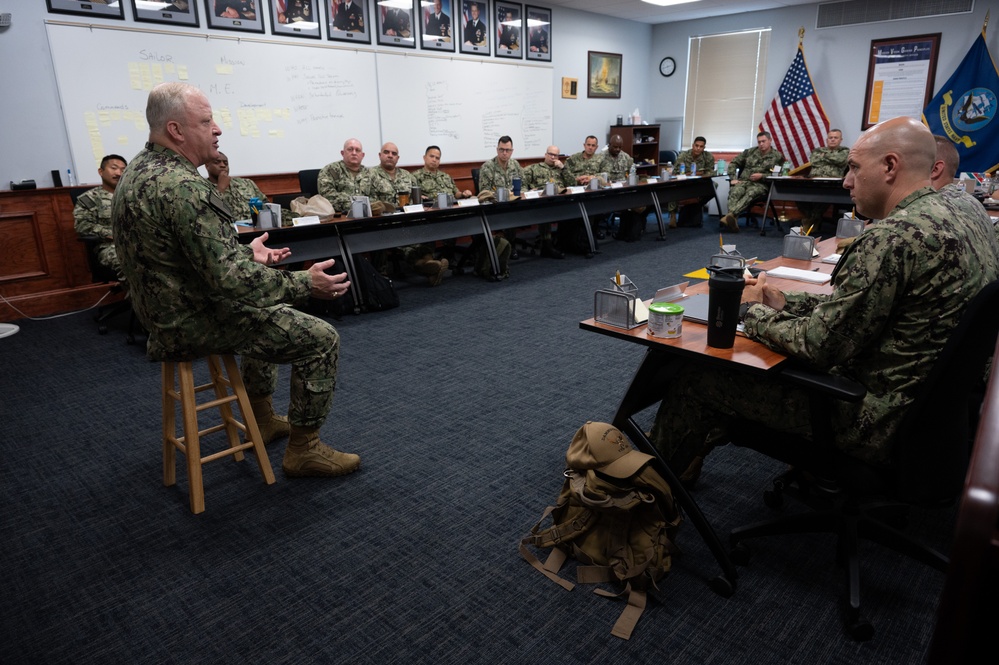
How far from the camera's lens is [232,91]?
18.4 feet

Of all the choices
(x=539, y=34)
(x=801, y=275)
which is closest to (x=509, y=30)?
(x=539, y=34)

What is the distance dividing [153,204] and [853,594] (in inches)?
90.0

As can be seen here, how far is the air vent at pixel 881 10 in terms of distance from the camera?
748 centimetres

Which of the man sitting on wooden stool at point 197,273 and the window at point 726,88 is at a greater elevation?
the window at point 726,88

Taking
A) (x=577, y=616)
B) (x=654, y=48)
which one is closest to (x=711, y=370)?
(x=577, y=616)

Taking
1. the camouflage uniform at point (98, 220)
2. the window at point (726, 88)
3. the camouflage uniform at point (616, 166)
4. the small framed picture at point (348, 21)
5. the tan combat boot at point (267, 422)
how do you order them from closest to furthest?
the tan combat boot at point (267, 422), the camouflage uniform at point (98, 220), the small framed picture at point (348, 21), the camouflage uniform at point (616, 166), the window at point (726, 88)

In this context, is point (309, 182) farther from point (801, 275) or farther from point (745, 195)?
point (745, 195)

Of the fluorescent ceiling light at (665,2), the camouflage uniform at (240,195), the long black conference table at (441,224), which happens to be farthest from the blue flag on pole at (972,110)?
the camouflage uniform at (240,195)

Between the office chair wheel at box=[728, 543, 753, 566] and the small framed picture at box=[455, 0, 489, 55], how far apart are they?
691 cm

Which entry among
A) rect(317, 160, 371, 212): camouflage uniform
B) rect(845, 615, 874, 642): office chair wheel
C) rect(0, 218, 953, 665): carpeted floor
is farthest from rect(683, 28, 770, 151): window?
rect(845, 615, 874, 642): office chair wheel

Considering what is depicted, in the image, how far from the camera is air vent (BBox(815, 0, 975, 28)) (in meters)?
7.48

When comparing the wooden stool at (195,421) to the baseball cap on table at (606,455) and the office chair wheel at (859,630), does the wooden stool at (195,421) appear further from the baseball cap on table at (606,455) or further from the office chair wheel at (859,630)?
the office chair wheel at (859,630)

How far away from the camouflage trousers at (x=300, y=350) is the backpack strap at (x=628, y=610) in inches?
46.7

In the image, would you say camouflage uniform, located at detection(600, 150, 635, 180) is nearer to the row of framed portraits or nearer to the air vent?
the row of framed portraits
